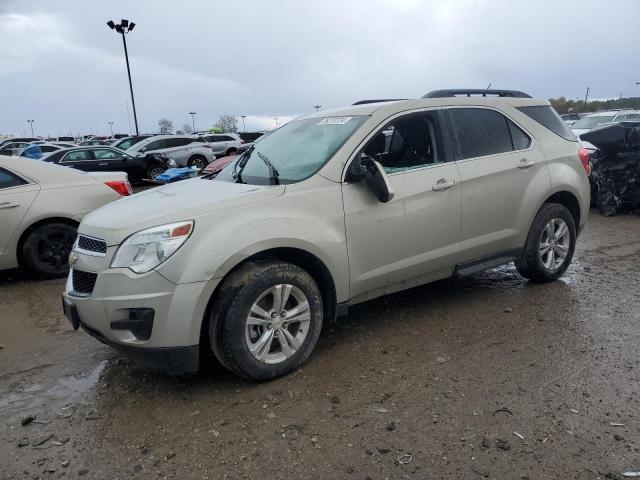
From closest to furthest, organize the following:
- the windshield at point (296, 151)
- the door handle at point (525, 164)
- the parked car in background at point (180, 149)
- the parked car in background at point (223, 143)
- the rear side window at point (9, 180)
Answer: the windshield at point (296, 151)
the door handle at point (525, 164)
the rear side window at point (9, 180)
the parked car in background at point (180, 149)
the parked car in background at point (223, 143)

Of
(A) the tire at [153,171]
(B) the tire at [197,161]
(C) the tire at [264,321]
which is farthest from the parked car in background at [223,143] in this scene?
(C) the tire at [264,321]

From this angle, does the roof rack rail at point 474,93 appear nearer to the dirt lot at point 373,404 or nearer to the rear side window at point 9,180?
the dirt lot at point 373,404

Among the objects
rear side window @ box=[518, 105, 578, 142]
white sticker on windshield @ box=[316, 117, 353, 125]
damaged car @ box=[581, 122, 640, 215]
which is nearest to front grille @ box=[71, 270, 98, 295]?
white sticker on windshield @ box=[316, 117, 353, 125]

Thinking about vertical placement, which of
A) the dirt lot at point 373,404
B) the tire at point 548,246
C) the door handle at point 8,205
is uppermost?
the door handle at point 8,205

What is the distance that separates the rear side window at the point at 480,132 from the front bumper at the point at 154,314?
2.52 m

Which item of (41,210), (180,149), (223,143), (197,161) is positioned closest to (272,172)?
(41,210)

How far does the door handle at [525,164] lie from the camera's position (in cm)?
466

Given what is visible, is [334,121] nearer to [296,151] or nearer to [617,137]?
[296,151]

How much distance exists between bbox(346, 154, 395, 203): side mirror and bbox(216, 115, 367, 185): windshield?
0.21m

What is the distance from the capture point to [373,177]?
3711mm

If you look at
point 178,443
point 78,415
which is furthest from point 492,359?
point 78,415

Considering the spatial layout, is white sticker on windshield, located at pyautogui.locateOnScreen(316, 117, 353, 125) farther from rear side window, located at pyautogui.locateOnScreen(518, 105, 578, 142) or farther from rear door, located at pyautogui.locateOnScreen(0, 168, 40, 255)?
rear door, located at pyautogui.locateOnScreen(0, 168, 40, 255)

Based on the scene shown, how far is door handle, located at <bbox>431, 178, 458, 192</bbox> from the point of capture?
4.09 m

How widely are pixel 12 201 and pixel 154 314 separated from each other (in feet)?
12.7
